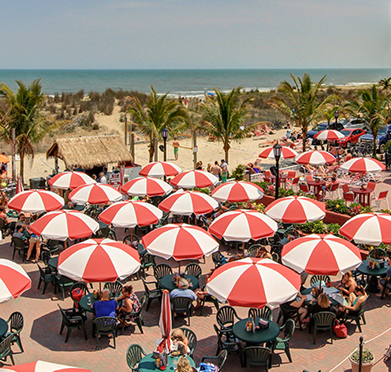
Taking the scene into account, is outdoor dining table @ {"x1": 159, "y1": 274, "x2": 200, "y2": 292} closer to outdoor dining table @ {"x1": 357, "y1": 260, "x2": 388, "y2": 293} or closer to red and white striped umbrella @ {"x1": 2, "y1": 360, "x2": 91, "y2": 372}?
outdoor dining table @ {"x1": 357, "y1": 260, "x2": 388, "y2": 293}

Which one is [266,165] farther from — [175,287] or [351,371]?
[351,371]

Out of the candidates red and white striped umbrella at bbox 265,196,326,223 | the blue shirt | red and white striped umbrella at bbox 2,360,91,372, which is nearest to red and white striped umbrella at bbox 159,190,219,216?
red and white striped umbrella at bbox 265,196,326,223

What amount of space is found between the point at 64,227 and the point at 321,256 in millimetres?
6123

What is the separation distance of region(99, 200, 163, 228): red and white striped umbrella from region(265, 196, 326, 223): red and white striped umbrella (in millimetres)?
3217

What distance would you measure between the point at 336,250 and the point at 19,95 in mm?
16995

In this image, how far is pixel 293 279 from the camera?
315 inches

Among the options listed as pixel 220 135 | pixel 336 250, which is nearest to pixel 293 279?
pixel 336 250

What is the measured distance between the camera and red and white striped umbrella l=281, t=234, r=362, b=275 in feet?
28.7

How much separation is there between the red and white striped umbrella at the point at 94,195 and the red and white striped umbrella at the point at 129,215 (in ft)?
6.51

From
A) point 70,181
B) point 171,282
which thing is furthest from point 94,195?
point 171,282

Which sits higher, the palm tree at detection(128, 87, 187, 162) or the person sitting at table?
the palm tree at detection(128, 87, 187, 162)

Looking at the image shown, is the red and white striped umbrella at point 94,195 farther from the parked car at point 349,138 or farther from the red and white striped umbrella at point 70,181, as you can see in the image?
the parked car at point 349,138

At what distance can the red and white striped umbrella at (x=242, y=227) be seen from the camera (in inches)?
418

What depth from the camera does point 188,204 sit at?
41.9 ft
